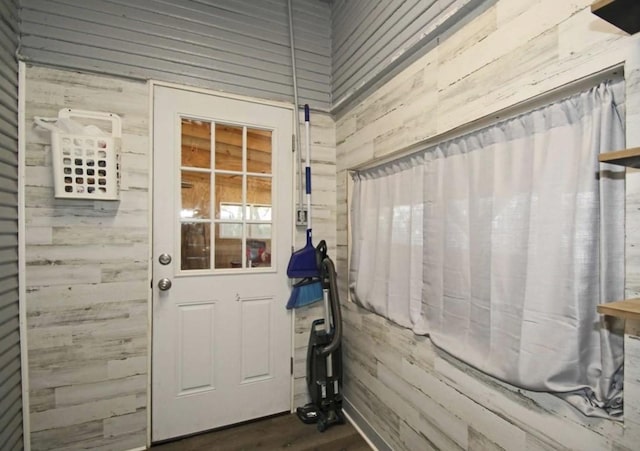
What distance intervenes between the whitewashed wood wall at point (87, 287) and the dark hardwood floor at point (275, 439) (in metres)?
0.35

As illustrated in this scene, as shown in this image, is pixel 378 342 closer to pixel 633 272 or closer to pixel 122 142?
pixel 633 272

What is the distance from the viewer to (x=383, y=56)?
5.79ft

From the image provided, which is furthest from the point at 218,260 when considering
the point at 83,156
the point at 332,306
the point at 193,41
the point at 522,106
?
the point at 522,106

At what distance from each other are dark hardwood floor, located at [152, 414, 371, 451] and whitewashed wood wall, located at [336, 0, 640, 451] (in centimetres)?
17

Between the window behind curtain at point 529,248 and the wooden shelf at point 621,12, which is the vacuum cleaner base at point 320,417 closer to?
the window behind curtain at point 529,248

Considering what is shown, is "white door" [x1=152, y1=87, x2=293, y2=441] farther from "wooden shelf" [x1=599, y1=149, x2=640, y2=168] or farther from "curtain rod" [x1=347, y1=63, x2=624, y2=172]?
"wooden shelf" [x1=599, y1=149, x2=640, y2=168]

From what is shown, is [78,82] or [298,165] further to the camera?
[298,165]

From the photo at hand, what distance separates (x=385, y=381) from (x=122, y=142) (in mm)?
2123

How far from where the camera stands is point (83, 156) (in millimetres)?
1694

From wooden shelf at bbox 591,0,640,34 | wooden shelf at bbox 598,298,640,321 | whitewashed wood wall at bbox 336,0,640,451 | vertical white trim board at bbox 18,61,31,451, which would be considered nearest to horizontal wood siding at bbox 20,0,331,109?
vertical white trim board at bbox 18,61,31,451

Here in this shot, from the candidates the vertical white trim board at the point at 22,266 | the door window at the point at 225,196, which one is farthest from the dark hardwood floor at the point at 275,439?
the door window at the point at 225,196

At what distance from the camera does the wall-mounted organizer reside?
1.65m

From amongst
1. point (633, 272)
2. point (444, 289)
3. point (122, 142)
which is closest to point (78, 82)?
point (122, 142)

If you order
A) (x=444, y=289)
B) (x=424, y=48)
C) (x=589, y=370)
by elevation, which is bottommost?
(x=589, y=370)
